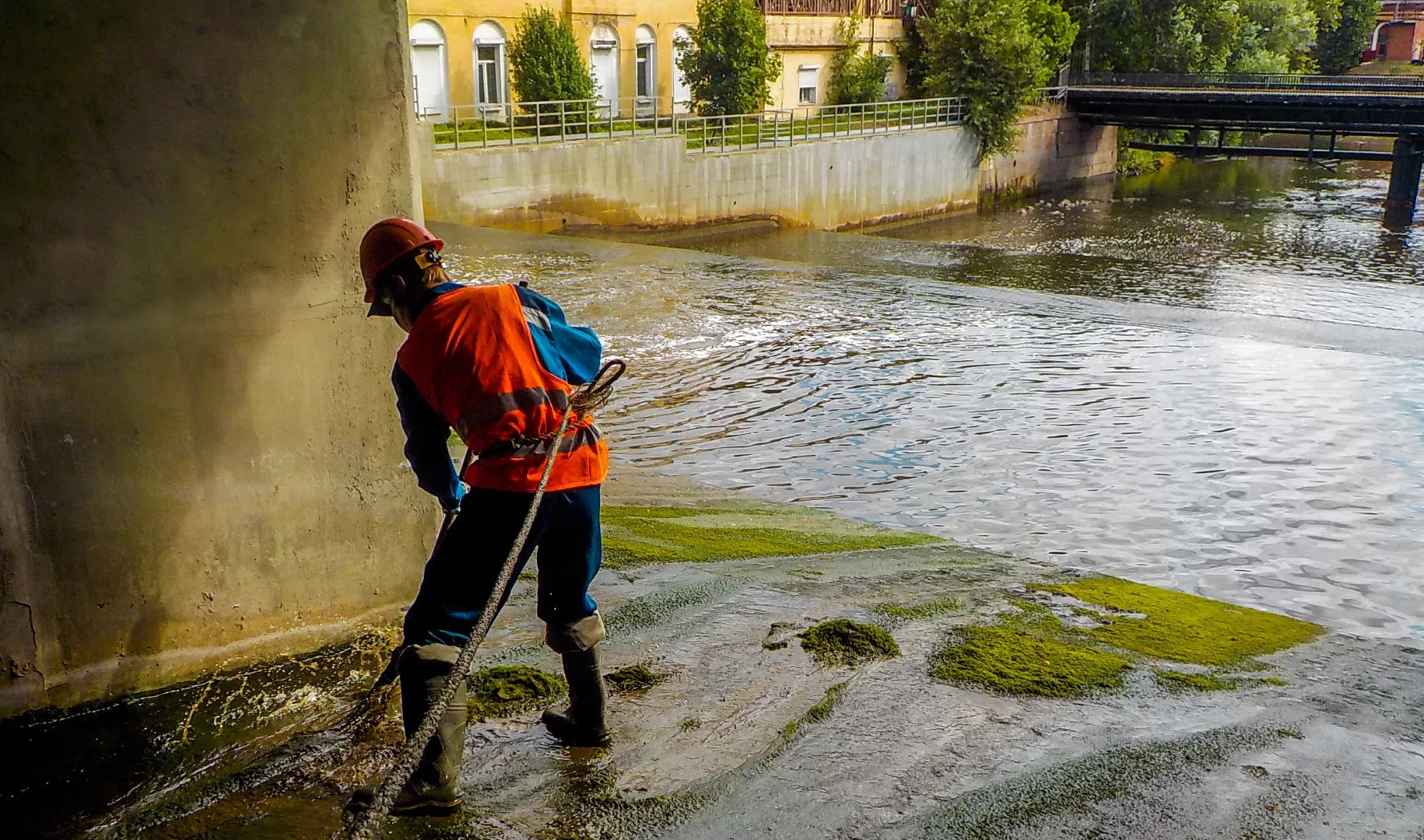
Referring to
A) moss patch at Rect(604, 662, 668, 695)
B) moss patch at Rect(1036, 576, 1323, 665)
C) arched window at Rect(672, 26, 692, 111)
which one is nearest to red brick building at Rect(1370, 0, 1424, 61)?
arched window at Rect(672, 26, 692, 111)

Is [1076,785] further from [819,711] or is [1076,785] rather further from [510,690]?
[510,690]

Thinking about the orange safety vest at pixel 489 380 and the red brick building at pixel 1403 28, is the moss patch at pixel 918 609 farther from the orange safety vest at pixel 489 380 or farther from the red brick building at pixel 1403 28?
the red brick building at pixel 1403 28

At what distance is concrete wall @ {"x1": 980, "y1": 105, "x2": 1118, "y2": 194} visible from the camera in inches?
1748

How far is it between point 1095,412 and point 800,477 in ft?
9.89

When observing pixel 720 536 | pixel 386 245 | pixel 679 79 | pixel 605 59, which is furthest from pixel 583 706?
pixel 679 79

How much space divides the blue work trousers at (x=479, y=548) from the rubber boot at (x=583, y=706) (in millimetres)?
429

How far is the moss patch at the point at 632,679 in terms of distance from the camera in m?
4.52


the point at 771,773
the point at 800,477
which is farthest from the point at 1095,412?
the point at 771,773

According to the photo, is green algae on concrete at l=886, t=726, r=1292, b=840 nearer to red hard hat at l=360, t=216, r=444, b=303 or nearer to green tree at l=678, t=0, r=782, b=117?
red hard hat at l=360, t=216, r=444, b=303

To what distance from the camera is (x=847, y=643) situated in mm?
4953

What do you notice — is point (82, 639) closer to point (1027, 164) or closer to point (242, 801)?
point (242, 801)

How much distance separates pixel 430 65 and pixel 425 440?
3065 centimetres

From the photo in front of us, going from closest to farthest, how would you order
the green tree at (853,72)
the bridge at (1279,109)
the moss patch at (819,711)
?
the moss patch at (819,711) → the bridge at (1279,109) → the green tree at (853,72)

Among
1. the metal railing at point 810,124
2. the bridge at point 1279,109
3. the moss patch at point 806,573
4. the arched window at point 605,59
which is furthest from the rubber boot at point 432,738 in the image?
the bridge at point 1279,109
